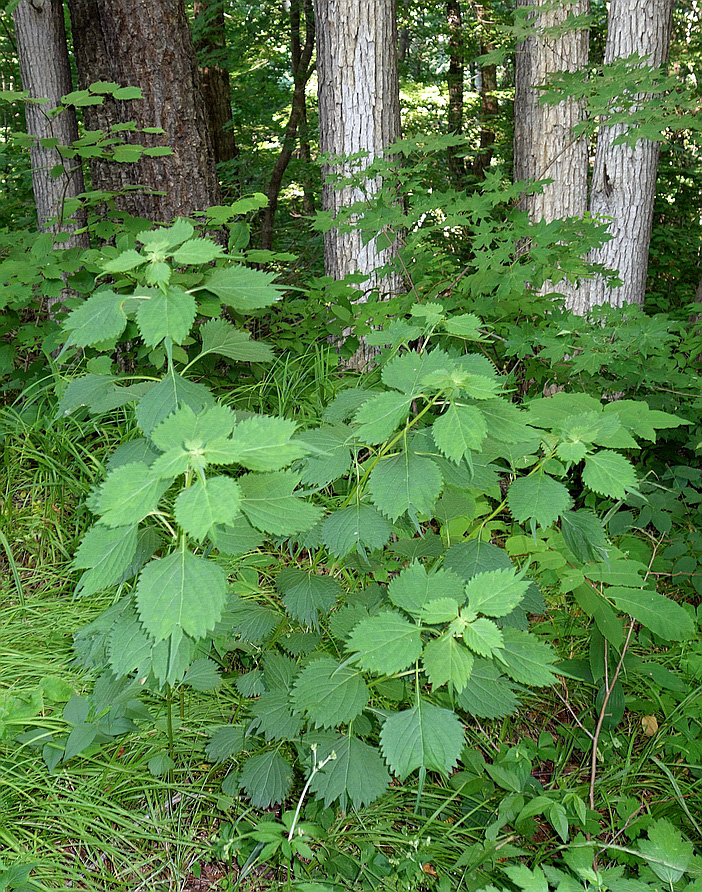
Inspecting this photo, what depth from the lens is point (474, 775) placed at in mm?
1624

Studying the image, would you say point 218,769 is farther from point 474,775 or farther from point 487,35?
point 487,35

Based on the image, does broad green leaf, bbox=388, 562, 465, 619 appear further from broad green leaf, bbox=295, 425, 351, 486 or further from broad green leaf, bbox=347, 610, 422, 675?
broad green leaf, bbox=295, 425, 351, 486

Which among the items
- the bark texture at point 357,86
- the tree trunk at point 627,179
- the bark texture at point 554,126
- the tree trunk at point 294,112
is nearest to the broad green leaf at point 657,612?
the bark texture at point 357,86

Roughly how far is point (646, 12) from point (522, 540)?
13.9 feet

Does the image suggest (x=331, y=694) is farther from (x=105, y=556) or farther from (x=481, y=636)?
(x=105, y=556)

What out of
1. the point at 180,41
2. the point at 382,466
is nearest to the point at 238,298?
the point at 382,466

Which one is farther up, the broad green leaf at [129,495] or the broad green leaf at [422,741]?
the broad green leaf at [129,495]

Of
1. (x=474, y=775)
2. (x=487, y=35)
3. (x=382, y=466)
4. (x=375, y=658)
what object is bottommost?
(x=474, y=775)

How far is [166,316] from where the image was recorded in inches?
40.2

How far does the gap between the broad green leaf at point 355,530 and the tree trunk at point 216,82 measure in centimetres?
679

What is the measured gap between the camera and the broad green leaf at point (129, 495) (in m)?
0.89

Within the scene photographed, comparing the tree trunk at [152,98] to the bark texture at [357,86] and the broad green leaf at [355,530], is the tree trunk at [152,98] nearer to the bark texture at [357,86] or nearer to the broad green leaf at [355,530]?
the bark texture at [357,86]

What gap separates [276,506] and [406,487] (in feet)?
0.69

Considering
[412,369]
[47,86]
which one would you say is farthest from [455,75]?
[412,369]
